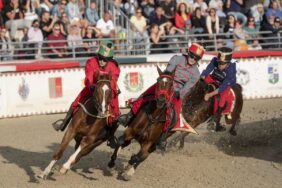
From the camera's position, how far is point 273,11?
24000 mm

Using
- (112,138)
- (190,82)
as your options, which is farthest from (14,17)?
(112,138)

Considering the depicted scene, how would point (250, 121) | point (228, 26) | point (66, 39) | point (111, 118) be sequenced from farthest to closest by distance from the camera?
point (228, 26), point (66, 39), point (250, 121), point (111, 118)

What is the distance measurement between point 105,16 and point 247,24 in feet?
16.7

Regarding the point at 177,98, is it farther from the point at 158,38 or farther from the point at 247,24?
the point at 247,24

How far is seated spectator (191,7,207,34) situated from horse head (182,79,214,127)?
8322mm

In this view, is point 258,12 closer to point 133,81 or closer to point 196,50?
point 133,81

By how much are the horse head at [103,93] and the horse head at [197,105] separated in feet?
10.4

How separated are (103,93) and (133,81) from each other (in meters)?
9.03

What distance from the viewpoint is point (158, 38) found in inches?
850

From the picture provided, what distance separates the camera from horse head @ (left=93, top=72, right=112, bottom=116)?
1107 cm

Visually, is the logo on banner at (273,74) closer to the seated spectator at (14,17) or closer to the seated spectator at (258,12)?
the seated spectator at (258,12)

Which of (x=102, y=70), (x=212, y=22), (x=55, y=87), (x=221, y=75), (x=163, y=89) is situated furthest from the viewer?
(x=212, y=22)

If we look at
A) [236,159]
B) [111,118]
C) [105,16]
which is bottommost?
[236,159]

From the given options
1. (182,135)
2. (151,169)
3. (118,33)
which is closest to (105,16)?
(118,33)
